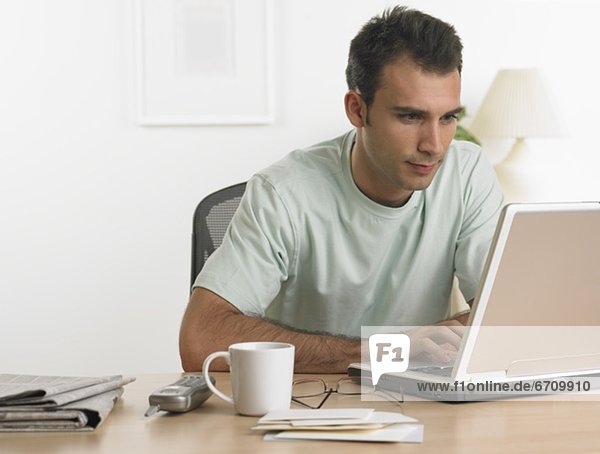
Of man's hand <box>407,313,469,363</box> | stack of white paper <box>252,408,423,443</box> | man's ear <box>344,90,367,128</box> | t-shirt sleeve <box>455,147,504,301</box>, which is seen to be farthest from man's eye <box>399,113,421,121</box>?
stack of white paper <box>252,408,423,443</box>

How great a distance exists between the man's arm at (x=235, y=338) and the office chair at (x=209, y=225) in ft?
0.88

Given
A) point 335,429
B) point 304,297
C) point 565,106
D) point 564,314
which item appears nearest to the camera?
point 335,429

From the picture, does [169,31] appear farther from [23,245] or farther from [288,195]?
[288,195]

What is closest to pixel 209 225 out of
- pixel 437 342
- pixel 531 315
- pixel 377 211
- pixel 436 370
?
pixel 377 211

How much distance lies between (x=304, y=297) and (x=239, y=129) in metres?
1.13

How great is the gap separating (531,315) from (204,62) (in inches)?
76.7

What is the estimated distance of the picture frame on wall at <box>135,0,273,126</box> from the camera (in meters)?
2.91

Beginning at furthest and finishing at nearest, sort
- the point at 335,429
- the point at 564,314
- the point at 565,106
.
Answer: the point at 565,106
the point at 564,314
the point at 335,429

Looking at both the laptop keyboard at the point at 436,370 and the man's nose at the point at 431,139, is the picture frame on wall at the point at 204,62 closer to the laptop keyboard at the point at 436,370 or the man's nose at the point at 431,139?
the man's nose at the point at 431,139

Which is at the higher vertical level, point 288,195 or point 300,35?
point 300,35

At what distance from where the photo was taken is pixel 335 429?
106 centimetres

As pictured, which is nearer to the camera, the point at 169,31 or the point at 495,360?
the point at 495,360

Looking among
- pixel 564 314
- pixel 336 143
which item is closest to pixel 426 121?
pixel 336 143

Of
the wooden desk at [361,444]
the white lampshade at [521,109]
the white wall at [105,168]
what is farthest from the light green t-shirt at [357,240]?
the white wall at [105,168]
